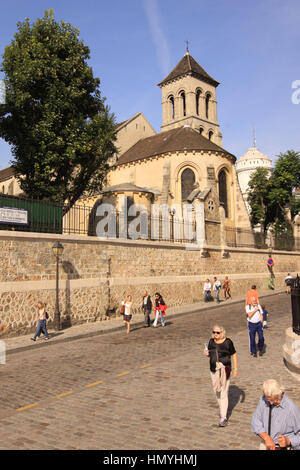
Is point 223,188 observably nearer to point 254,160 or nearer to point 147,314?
point 147,314

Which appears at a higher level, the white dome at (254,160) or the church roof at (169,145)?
the white dome at (254,160)

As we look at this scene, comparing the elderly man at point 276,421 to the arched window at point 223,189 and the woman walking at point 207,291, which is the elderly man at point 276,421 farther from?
the arched window at point 223,189

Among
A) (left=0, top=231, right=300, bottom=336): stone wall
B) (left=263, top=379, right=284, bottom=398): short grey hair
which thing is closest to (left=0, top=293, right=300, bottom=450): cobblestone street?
(left=263, top=379, right=284, bottom=398): short grey hair

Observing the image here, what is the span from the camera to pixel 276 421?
3.32 m

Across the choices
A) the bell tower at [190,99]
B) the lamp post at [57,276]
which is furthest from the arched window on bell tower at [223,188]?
the lamp post at [57,276]

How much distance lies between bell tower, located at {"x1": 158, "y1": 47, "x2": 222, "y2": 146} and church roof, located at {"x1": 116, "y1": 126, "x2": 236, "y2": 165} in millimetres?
9989

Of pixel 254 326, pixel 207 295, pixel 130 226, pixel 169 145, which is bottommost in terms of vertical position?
pixel 207 295

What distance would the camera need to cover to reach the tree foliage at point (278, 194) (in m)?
41.2

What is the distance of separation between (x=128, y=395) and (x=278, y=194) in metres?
38.3

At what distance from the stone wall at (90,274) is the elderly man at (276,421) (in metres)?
10.0

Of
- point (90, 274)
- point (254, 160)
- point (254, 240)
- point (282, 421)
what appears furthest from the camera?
point (254, 160)

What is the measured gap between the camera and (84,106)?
16953 millimetres

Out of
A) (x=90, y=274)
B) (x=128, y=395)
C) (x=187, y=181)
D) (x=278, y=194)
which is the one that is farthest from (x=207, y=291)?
(x=278, y=194)

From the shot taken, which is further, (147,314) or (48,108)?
(48,108)
